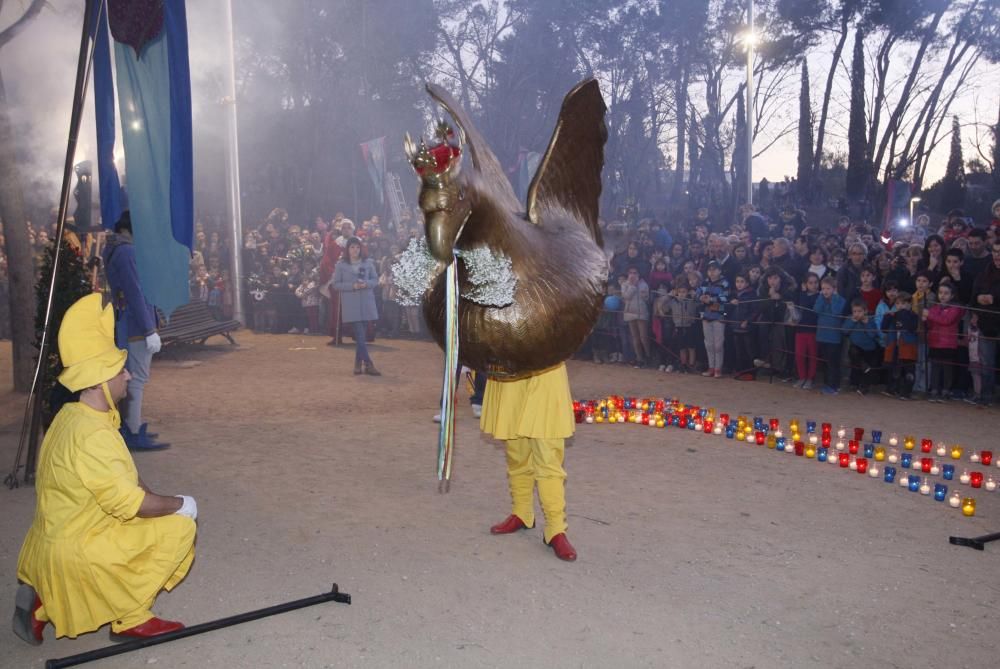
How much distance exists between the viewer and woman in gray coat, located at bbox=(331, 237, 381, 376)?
11.0 m

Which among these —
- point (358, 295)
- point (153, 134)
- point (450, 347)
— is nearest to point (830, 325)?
point (358, 295)

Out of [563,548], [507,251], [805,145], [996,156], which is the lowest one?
[563,548]

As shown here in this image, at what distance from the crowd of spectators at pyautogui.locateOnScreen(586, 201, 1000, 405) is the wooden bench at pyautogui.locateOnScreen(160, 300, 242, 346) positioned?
248 inches

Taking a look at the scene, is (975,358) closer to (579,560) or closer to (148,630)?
(579,560)

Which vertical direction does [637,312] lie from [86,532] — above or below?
above

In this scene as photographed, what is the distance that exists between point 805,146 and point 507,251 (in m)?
23.0

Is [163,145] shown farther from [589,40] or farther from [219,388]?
[589,40]

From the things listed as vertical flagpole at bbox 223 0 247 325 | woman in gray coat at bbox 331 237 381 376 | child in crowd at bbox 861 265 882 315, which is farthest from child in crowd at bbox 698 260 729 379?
vertical flagpole at bbox 223 0 247 325

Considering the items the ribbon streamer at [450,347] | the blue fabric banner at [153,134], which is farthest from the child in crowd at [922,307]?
the blue fabric banner at [153,134]

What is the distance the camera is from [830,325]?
9367mm

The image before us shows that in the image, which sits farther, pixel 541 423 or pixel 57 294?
pixel 57 294

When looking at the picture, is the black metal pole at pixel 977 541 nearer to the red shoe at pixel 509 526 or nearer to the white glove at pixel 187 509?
the red shoe at pixel 509 526

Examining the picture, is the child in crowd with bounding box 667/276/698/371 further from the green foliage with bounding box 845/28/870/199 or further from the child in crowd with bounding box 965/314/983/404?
the green foliage with bounding box 845/28/870/199

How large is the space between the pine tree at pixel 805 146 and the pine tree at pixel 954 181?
3.50 metres
